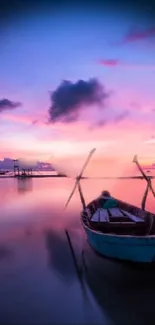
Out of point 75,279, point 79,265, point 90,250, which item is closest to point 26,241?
point 90,250

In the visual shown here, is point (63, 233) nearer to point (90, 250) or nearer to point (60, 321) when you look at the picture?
point (90, 250)

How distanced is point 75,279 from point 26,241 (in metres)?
2.46

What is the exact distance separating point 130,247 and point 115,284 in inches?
18.7

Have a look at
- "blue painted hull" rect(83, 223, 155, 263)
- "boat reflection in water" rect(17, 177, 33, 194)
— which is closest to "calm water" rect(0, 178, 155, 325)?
"blue painted hull" rect(83, 223, 155, 263)

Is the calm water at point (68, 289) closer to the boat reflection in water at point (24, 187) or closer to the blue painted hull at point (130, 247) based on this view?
the blue painted hull at point (130, 247)

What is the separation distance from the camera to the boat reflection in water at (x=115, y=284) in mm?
2561

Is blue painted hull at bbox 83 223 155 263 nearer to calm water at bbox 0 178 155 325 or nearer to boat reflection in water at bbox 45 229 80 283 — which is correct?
calm water at bbox 0 178 155 325

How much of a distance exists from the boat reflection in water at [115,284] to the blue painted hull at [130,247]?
0.71ft

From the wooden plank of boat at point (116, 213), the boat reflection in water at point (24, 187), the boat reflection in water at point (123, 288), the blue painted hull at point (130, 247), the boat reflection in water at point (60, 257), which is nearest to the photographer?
the boat reflection in water at point (123, 288)

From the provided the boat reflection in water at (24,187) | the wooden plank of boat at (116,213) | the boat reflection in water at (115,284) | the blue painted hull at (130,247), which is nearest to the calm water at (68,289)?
the boat reflection in water at (115,284)

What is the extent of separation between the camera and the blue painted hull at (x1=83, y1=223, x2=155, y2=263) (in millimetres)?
3322

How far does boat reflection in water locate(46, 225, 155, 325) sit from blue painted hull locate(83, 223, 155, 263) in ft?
0.71

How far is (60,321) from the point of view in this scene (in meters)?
2.47

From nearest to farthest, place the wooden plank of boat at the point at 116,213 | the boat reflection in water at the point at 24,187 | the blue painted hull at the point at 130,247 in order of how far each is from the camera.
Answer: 1. the blue painted hull at the point at 130,247
2. the wooden plank of boat at the point at 116,213
3. the boat reflection in water at the point at 24,187
